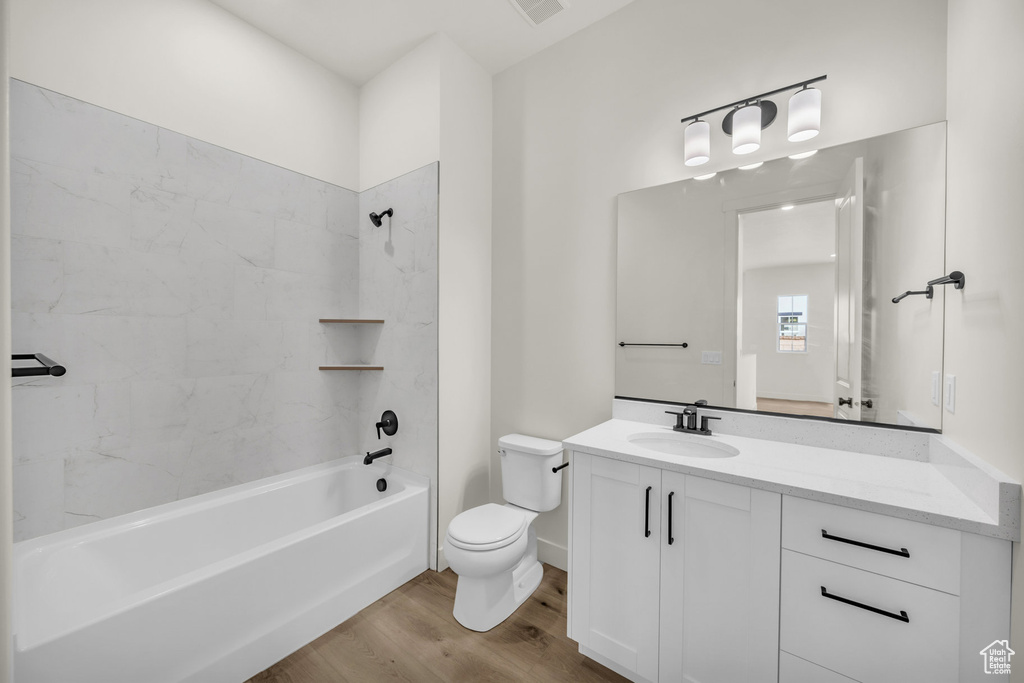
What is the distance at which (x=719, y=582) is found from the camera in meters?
1.25

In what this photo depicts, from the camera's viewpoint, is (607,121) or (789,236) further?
(607,121)

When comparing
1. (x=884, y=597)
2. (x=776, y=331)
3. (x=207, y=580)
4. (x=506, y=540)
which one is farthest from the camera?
(x=506, y=540)

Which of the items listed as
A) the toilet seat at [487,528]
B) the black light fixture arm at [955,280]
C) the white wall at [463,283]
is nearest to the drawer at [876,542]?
the black light fixture arm at [955,280]

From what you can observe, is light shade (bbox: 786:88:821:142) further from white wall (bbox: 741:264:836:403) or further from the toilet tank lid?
the toilet tank lid

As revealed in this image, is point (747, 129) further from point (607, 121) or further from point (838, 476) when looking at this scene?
point (838, 476)

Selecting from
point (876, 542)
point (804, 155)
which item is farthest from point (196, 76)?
point (876, 542)

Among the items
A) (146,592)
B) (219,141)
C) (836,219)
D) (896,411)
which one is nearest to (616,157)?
(836,219)

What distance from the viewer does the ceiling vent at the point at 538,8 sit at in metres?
1.99

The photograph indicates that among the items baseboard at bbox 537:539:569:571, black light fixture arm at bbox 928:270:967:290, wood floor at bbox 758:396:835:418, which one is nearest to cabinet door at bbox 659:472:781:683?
wood floor at bbox 758:396:835:418

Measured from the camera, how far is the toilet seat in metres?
1.76

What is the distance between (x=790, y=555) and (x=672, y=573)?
361 millimetres

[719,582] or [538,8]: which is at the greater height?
[538,8]

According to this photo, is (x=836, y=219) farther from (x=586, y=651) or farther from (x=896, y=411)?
(x=586, y=651)

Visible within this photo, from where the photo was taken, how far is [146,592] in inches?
52.2
